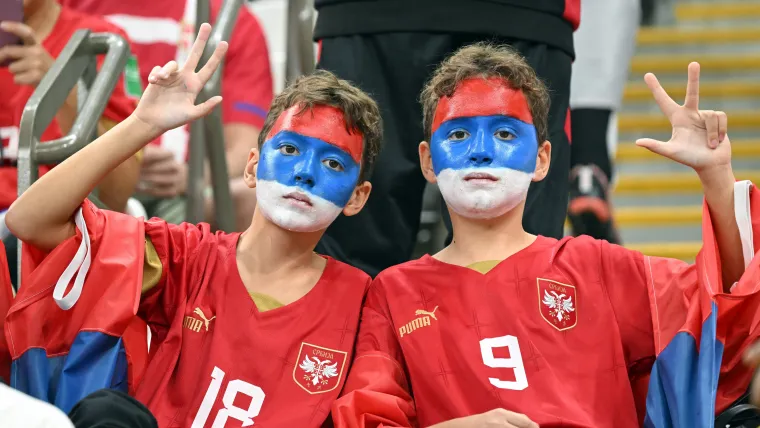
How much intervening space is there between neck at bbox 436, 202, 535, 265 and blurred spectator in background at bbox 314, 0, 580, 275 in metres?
0.16

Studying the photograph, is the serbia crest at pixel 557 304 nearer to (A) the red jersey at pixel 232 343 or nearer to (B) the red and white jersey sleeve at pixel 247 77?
(A) the red jersey at pixel 232 343

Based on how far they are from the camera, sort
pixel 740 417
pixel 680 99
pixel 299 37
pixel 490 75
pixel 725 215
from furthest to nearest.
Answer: pixel 680 99
pixel 299 37
pixel 490 75
pixel 725 215
pixel 740 417

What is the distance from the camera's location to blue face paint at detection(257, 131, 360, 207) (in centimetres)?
221

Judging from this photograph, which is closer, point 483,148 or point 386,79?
point 483,148

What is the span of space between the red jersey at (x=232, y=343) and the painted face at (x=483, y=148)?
12.1 inches

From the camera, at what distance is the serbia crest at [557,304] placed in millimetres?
2119

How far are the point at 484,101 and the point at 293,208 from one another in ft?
1.45

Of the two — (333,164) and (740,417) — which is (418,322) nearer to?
(333,164)

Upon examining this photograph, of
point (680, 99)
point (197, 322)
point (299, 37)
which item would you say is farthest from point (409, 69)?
point (680, 99)

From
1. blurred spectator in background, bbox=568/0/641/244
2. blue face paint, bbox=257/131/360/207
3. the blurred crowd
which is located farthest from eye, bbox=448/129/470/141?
blurred spectator in background, bbox=568/0/641/244

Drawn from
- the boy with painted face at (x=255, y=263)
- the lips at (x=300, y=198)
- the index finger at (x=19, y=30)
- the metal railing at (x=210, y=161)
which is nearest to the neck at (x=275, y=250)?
the boy with painted face at (x=255, y=263)

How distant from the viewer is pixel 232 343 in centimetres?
217

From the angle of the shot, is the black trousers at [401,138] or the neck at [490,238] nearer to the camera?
the neck at [490,238]

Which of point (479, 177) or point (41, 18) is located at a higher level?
point (41, 18)
